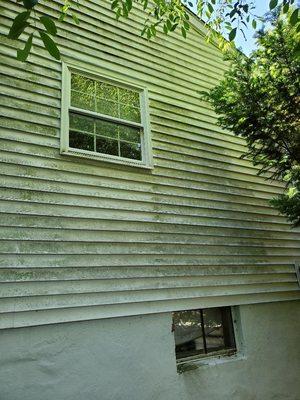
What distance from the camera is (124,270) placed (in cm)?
434

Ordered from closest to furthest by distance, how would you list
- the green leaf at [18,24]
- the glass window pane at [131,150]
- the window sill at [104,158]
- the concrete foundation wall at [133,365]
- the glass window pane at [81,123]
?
the green leaf at [18,24] < the concrete foundation wall at [133,365] < the window sill at [104,158] < the glass window pane at [81,123] < the glass window pane at [131,150]

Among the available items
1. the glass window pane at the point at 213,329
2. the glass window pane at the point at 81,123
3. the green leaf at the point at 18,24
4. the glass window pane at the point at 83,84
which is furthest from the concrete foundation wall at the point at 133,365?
the glass window pane at the point at 83,84

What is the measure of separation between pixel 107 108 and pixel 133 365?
3418 mm

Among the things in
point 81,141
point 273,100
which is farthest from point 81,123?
point 273,100

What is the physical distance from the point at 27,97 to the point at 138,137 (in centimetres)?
166

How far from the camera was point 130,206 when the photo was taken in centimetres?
471

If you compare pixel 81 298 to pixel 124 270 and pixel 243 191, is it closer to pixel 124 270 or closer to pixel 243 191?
pixel 124 270

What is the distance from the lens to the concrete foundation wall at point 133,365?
11.5ft

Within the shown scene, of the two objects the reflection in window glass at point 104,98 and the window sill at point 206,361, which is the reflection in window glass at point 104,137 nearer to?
the reflection in window glass at point 104,98

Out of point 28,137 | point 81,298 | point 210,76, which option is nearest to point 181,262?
point 81,298

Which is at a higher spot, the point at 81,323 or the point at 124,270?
the point at 124,270

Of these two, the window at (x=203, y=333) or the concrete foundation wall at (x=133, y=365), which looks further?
the window at (x=203, y=333)

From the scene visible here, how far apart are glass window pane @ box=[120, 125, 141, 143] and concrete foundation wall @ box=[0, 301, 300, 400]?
249cm

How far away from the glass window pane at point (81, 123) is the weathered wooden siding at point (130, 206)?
0.93 ft
